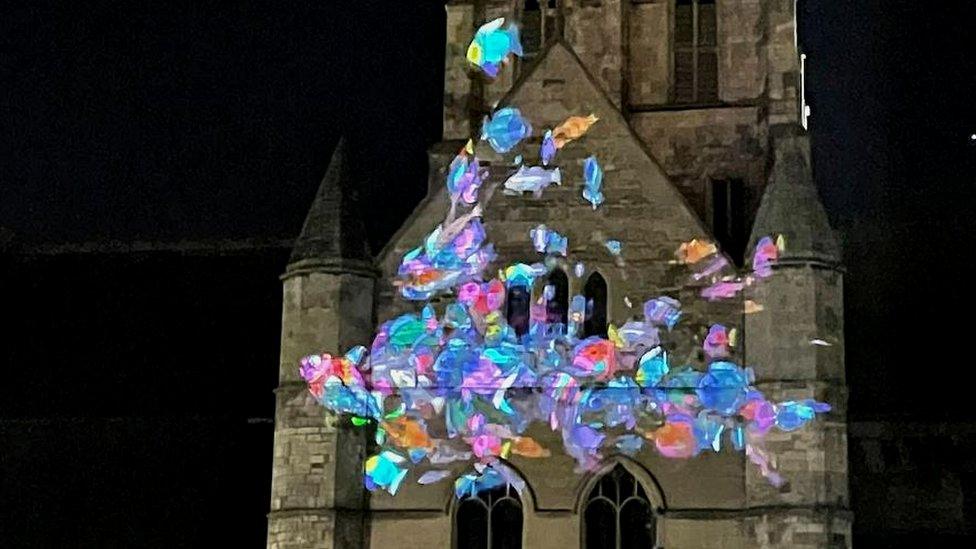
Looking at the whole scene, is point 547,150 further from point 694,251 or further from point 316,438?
point 316,438

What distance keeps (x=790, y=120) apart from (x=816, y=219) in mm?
3955

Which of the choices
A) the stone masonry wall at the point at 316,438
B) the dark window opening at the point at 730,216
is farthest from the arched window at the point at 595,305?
the stone masonry wall at the point at 316,438

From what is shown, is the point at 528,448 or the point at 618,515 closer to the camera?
the point at 618,515

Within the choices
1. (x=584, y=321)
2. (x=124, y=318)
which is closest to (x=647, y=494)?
(x=584, y=321)

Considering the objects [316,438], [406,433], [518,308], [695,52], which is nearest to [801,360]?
[518,308]

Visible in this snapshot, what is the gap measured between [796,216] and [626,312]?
309 centimetres

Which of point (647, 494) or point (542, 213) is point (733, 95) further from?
point (647, 494)

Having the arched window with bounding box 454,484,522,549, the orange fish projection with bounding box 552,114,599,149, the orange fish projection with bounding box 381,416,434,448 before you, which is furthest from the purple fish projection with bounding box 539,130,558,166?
the arched window with bounding box 454,484,522,549

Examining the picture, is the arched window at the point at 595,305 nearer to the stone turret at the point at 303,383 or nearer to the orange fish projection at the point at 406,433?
the orange fish projection at the point at 406,433

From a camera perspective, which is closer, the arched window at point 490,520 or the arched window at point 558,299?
the arched window at point 490,520

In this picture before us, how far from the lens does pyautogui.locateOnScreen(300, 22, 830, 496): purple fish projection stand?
79.7 feet

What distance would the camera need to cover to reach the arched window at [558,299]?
2536 cm

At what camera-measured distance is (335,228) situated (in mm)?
25953

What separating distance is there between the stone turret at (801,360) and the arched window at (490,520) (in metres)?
3.72
